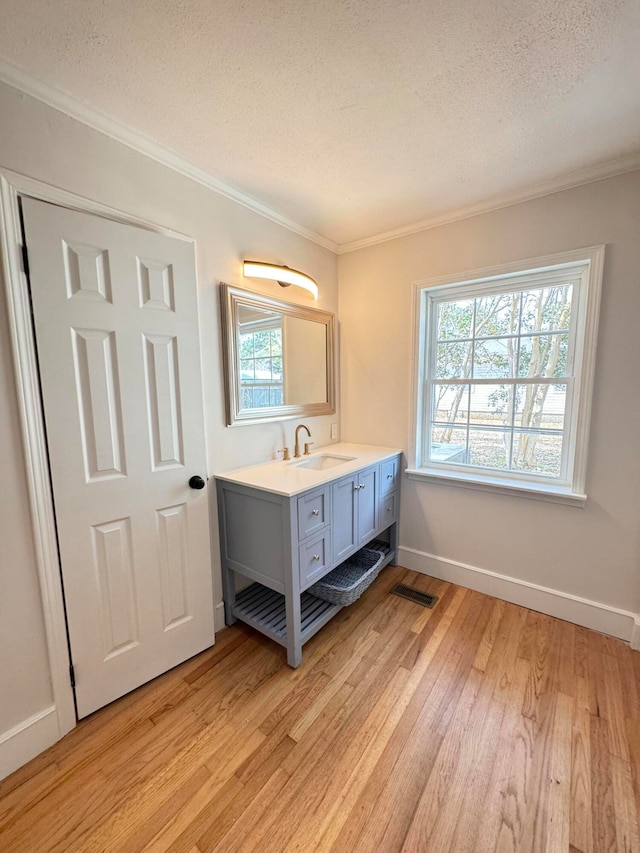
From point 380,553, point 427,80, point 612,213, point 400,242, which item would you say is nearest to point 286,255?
point 400,242

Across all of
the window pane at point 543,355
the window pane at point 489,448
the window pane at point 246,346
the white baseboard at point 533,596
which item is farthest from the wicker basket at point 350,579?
the window pane at point 543,355

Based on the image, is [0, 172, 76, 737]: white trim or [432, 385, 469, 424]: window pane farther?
[432, 385, 469, 424]: window pane

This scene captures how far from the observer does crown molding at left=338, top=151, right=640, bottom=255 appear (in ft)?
5.47

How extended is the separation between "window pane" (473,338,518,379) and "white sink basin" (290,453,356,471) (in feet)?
3.43

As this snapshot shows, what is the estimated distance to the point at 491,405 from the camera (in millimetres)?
2250

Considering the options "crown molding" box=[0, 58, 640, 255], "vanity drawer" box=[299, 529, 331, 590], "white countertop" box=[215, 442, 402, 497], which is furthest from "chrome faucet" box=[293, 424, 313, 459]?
"crown molding" box=[0, 58, 640, 255]

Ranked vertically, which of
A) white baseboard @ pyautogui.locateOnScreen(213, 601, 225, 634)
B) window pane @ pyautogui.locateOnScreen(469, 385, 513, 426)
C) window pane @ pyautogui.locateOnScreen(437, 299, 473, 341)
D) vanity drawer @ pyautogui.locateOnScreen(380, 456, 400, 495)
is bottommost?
white baseboard @ pyautogui.locateOnScreen(213, 601, 225, 634)

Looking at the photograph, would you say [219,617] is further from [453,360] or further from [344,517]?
[453,360]

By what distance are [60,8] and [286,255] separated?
137cm

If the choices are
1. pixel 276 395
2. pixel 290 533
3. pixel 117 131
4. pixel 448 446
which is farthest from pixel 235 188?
pixel 448 446

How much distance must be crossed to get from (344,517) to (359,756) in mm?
991

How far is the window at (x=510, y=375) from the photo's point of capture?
6.27 ft

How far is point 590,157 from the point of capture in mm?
1648

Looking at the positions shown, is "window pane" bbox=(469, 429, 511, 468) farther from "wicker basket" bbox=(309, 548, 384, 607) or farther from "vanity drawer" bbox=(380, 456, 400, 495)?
"wicker basket" bbox=(309, 548, 384, 607)
